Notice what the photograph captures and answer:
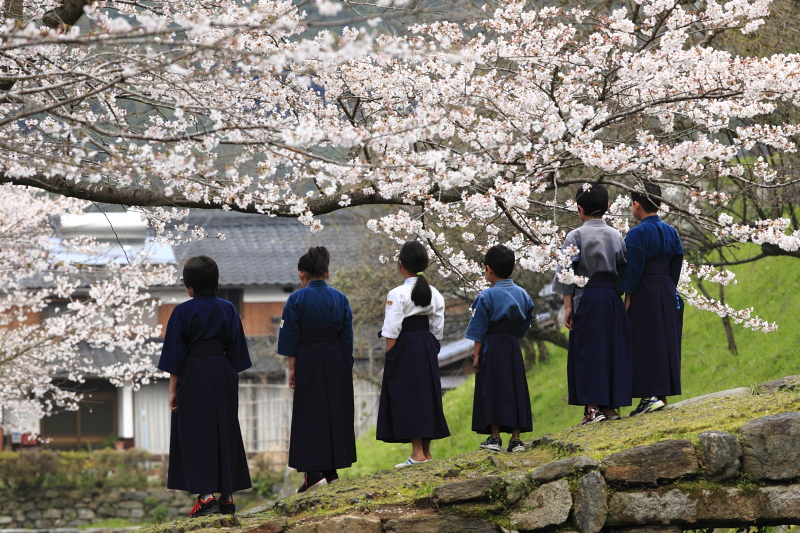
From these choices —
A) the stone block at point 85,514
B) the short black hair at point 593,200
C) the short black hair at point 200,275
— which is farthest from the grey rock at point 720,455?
the stone block at point 85,514

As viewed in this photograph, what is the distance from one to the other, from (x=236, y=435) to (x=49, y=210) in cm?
831

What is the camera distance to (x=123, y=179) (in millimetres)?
5078

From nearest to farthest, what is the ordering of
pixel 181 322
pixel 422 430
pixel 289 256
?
pixel 181 322 → pixel 422 430 → pixel 289 256

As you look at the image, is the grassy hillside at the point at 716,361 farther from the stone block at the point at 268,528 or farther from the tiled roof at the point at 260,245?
the tiled roof at the point at 260,245

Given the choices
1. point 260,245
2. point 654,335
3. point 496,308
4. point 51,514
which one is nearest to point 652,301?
point 654,335

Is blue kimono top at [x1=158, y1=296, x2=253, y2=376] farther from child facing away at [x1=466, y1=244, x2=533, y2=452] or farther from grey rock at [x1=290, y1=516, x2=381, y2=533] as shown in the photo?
child facing away at [x1=466, y1=244, x2=533, y2=452]

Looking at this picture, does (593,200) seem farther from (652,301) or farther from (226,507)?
(226,507)

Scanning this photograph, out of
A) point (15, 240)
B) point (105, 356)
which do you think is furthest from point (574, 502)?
point (105, 356)

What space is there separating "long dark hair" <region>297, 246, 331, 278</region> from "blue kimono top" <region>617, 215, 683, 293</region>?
82.6 inches

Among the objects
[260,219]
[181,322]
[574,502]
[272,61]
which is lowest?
[574,502]

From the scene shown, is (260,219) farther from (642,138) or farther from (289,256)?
(642,138)

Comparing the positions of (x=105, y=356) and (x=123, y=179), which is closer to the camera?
(x=123, y=179)

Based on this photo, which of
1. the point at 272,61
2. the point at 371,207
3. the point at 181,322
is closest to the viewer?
the point at 272,61

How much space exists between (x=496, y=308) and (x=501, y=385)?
55 cm
